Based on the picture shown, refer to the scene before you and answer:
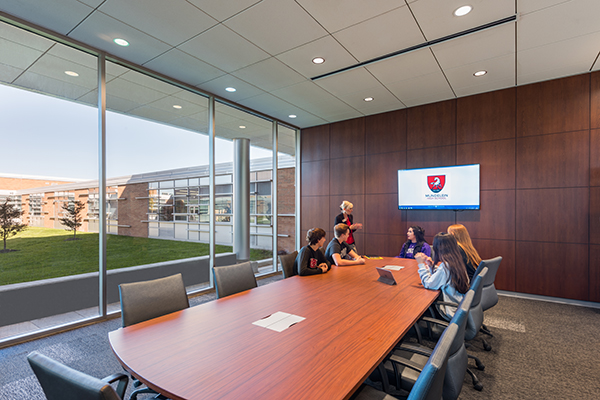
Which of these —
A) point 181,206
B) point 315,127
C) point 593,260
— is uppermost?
point 315,127

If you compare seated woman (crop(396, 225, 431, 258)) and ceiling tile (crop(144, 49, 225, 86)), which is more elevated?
ceiling tile (crop(144, 49, 225, 86))

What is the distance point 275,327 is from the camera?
1885mm

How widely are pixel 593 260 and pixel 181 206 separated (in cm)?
649

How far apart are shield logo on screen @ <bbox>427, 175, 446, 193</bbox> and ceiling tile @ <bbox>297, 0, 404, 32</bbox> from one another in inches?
132

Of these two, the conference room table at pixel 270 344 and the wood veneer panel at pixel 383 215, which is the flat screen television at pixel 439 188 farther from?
the conference room table at pixel 270 344

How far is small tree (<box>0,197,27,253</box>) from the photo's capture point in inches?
129

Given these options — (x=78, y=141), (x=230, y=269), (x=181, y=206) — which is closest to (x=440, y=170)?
(x=230, y=269)

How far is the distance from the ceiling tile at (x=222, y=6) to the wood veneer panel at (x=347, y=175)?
4.13 m

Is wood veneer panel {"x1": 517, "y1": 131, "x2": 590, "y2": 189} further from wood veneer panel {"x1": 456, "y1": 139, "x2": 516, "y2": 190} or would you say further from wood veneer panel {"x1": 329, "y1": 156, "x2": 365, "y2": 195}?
wood veneer panel {"x1": 329, "y1": 156, "x2": 365, "y2": 195}

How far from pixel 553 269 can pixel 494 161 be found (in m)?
1.90

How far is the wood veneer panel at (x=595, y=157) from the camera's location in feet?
14.4

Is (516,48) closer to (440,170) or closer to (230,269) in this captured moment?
(440,170)

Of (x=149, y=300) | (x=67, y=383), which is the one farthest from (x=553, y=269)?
(x=67, y=383)

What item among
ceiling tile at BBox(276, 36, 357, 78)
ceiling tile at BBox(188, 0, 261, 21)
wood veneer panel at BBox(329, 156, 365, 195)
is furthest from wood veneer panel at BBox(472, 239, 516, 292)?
ceiling tile at BBox(188, 0, 261, 21)
